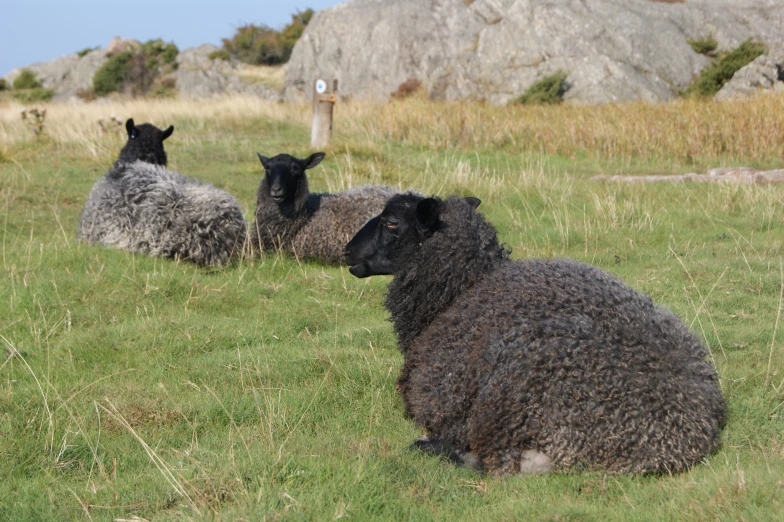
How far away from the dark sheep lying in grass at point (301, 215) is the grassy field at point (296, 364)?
12.3 inches

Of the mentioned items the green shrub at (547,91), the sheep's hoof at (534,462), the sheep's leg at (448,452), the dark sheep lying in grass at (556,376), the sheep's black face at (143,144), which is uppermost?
the green shrub at (547,91)

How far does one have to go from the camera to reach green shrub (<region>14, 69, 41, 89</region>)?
190 feet

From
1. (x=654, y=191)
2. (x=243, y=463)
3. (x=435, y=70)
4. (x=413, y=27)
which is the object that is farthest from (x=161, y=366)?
(x=413, y=27)

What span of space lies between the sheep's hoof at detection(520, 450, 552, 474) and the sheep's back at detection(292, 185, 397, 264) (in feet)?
21.1

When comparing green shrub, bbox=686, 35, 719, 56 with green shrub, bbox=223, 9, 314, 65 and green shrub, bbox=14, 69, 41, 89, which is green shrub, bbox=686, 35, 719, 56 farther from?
green shrub, bbox=14, 69, 41, 89

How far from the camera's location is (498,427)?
4.41m

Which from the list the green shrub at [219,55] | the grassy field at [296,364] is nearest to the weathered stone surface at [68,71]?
the green shrub at [219,55]

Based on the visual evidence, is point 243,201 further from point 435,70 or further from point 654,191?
point 435,70

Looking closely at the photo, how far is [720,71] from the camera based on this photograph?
107ft

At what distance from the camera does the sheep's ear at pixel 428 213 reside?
5340 mm

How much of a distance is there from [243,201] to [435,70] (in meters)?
25.6

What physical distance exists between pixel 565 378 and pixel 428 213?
1.67m

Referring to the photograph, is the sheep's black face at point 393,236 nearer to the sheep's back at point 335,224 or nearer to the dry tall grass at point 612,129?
the sheep's back at point 335,224

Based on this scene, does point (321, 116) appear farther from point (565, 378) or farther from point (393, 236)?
point (565, 378)
